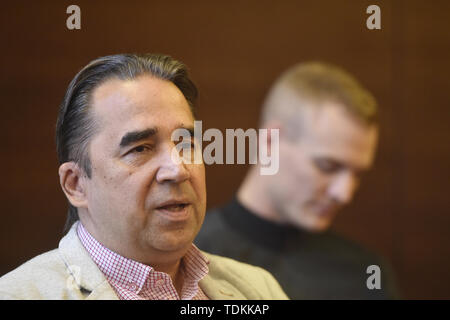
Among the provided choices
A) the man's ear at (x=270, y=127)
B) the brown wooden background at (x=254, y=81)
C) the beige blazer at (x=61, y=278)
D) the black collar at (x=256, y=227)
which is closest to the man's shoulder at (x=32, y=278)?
the beige blazer at (x=61, y=278)

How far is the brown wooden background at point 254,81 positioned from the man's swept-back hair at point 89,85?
0.35ft

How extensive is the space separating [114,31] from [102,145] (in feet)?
1.20

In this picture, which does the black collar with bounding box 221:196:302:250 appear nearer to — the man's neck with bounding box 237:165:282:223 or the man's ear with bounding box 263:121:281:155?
the man's neck with bounding box 237:165:282:223

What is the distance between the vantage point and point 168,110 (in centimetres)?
95

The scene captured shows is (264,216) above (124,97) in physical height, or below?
below

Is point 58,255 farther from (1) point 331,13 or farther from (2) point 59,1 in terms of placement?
(1) point 331,13

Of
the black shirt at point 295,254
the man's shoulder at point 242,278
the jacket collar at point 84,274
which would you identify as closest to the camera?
the jacket collar at point 84,274

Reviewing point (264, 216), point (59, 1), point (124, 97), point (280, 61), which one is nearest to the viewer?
point (124, 97)

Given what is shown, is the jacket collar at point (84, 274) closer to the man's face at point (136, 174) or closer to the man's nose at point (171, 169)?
the man's face at point (136, 174)

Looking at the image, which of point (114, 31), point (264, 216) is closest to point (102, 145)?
point (114, 31)

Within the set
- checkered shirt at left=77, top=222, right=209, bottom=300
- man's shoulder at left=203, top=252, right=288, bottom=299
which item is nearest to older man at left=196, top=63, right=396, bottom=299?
man's shoulder at left=203, top=252, right=288, bottom=299

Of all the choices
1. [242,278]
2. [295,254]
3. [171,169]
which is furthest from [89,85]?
[295,254]

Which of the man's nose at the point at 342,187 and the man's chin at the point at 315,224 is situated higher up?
the man's nose at the point at 342,187

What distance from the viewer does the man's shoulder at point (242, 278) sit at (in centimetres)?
110
